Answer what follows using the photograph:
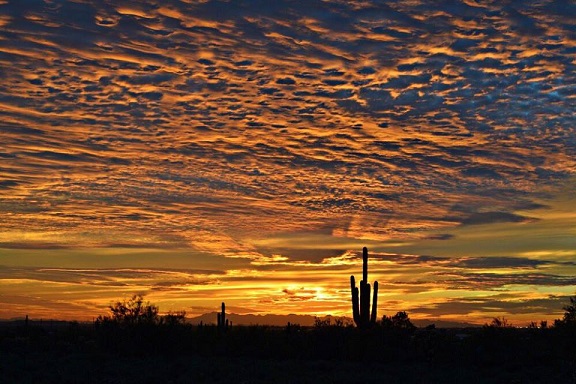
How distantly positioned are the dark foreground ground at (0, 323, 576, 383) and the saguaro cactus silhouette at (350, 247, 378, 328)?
83 cm

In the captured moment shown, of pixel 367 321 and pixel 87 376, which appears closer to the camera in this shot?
pixel 87 376

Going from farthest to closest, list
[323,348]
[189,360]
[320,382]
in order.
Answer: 1. [323,348]
2. [189,360]
3. [320,382]

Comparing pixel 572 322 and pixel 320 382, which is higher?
pixel 572 322

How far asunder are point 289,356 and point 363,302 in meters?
4.98

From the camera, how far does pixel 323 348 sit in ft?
113

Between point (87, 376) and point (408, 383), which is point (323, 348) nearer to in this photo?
point (408, 383)

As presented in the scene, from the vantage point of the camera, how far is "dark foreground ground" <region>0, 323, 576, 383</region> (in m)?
27.1

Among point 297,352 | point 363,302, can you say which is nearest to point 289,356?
point 297,352

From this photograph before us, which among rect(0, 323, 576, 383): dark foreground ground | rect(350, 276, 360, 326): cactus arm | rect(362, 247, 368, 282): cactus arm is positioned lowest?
rect(0, 323, 576, 383): dark foreground ground

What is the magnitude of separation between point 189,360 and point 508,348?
13341mm

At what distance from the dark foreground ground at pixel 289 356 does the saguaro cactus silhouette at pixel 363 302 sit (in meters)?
0.83

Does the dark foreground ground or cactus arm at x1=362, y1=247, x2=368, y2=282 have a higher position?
cactus arm at x1=362, y1=247, x2=368, y2=282

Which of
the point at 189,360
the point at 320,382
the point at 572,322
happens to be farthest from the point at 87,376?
the point at 572,322

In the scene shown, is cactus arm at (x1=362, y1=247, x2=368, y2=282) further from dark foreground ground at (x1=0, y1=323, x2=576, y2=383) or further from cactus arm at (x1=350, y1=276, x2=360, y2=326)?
dark foreground ground at (x1=0, y1=323, x2=576, y2=383)
